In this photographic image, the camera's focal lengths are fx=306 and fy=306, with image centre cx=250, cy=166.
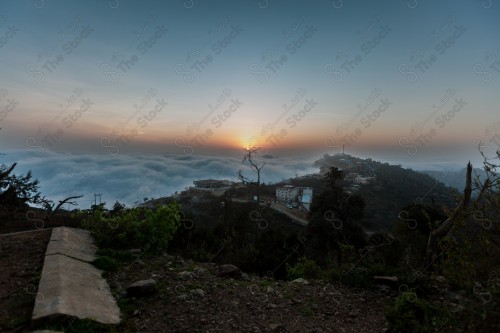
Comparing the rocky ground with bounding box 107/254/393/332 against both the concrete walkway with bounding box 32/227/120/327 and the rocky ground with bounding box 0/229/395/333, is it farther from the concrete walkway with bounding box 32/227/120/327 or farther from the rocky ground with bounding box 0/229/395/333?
the concrete walkway with bounding box 32/227/120/327

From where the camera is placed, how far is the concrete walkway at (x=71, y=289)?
388 cm

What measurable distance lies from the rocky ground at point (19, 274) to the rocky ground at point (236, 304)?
1.19 metres

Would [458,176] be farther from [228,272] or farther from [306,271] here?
[228,272]

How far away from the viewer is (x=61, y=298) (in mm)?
4117

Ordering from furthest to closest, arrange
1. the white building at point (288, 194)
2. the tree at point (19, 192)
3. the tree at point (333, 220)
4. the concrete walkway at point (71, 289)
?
the white building at point (288, 194) → the tree at point (333, 220) → the tree at point (19, 192) → the concrete walkway at point (71, 289)

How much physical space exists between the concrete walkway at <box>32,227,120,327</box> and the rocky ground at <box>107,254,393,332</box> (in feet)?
0.82

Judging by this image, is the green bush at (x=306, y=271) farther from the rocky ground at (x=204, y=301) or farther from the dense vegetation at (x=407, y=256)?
the rocky ground at (x=204, y=301)

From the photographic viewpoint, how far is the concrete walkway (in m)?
3.88

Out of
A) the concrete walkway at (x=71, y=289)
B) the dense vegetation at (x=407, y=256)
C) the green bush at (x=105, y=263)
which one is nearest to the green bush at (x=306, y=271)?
the dense vegetation at (x=407, y=256)

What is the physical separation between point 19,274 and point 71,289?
1.51 m

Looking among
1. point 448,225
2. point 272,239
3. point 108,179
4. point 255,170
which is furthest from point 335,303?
point 108,179

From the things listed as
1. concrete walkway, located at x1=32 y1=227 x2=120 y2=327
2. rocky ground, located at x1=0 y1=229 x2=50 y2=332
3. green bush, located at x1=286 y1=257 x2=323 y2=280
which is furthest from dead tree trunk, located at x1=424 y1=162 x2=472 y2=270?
rocky ground, located at x1=0 y1=229 x2=50 y2=332

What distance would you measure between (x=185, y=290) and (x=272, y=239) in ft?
33.3

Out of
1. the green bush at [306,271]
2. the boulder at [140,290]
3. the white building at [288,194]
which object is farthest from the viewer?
the white building at [288,194]
